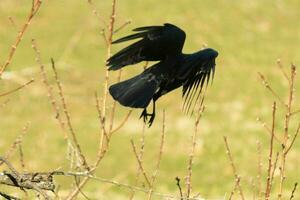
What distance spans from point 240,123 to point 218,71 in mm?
4884

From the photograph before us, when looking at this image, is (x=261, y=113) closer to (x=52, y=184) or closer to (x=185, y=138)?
(x=185, y=138)

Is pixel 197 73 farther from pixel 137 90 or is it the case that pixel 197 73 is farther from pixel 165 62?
pixel 137 90

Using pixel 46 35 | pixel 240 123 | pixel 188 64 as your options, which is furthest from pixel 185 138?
pixel 188 64

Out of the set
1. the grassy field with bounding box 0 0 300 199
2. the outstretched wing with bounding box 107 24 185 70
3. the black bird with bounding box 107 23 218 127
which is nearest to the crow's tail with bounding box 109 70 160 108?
the black bird with bounding box 107 23 218 127

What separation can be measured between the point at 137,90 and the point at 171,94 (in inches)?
778

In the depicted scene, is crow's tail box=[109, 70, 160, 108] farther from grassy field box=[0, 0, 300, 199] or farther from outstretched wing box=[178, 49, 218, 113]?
grassy field box=[0, 0, 300, 199]

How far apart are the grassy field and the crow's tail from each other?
27.9 ft

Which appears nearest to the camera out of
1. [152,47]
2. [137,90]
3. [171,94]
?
[137,90]

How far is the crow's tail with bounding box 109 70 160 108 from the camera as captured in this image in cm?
435

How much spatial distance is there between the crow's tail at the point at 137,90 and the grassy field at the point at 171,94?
849 cm

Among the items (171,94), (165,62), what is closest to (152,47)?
(165,62)

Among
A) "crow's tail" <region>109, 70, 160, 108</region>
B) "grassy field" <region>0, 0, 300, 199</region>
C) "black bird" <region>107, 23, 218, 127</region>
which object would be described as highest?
"black bird" <region>107, 23, 218, 127</region>

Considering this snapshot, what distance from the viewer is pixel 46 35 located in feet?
87.2

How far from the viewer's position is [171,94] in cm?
2423
